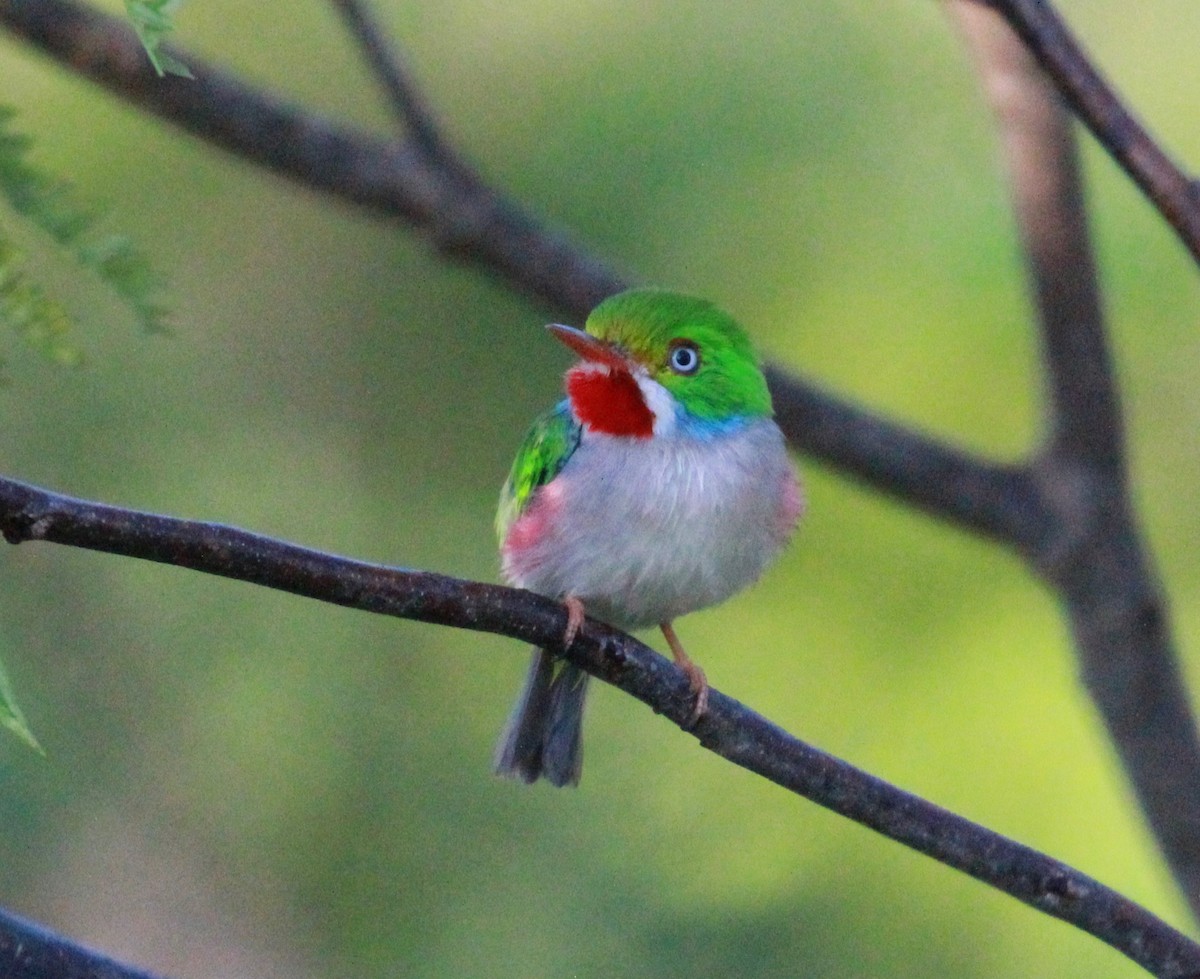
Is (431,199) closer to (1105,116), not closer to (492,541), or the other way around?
(492,541)

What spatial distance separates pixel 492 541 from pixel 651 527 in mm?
1698

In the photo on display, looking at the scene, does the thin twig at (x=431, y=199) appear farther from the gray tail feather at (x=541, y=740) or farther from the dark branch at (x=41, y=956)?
the dark branch at (x=41, y=956)

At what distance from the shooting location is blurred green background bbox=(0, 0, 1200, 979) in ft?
12.4

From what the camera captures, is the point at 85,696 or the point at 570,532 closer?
the point at 570,532

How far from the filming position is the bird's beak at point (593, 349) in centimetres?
246

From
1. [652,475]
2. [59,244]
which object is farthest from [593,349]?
[59,244]

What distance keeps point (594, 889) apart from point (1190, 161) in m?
2.54

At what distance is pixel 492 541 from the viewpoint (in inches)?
162

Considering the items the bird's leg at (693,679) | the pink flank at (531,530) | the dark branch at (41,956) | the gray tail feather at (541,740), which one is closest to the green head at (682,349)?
the pink flank at (531,530)

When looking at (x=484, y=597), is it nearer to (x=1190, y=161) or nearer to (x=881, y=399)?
(x=881, y=399)

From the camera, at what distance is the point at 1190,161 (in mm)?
4473

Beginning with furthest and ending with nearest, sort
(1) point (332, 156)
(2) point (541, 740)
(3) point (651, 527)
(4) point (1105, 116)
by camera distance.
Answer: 1. (1) point (332, 156)
2. (2) point (541, 740)
3. (3) point (651, 527)
4. (4) point (1105, 116)

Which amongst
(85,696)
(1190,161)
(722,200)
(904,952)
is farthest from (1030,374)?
(85,696)

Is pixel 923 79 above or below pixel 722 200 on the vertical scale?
above
